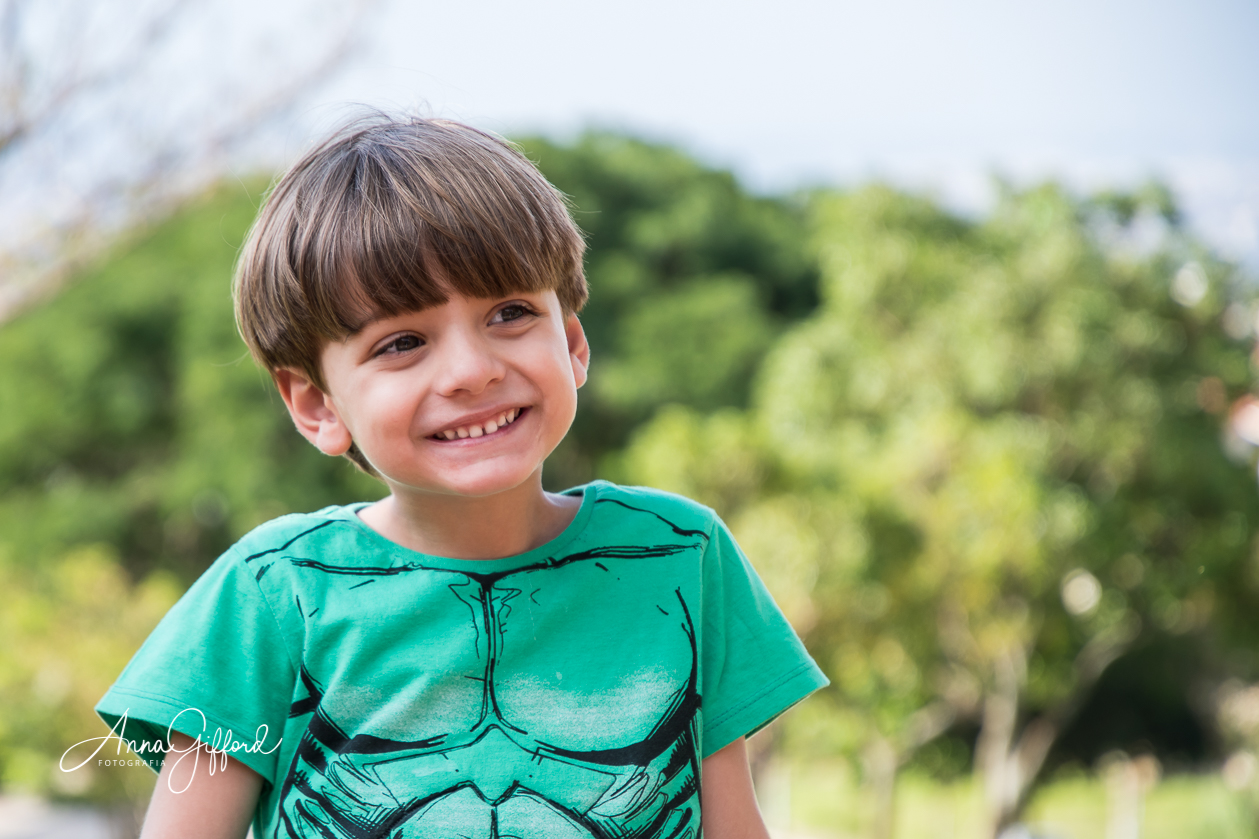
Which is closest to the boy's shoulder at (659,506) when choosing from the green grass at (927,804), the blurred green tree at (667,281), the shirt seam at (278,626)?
the shirt seam at (278,626)

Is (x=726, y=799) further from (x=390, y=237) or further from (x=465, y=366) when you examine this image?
(x=390, y=237)

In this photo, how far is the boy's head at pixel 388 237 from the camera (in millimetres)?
816

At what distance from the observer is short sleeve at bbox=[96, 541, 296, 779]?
2.65 ft

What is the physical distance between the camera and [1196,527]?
27.7 ft

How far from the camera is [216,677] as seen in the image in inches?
32.4

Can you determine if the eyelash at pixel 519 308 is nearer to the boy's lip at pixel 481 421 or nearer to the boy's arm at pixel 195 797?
the boy's lip at pixel 481 421

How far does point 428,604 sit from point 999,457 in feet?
22.5

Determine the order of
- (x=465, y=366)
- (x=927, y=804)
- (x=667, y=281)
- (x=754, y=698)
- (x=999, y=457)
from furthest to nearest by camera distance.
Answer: (x=667, y=281) < (x=927, y=804) < (x=999, y=457) < (x=754, y=698) < (x=465, y=366)

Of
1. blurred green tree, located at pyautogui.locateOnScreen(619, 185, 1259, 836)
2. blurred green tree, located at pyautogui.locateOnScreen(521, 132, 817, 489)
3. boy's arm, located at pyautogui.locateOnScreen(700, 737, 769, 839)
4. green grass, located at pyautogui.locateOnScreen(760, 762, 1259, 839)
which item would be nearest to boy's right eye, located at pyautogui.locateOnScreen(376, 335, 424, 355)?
boy's arm, located at pyautogui.locateOnScreen(700, 737, 769, 839)

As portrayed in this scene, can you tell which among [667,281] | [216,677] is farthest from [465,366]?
[667,281]

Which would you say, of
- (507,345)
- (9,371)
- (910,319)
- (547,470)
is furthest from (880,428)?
(9,371)

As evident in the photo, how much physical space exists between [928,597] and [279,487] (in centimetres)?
654

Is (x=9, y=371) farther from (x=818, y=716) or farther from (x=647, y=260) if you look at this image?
(x=818, y=716)

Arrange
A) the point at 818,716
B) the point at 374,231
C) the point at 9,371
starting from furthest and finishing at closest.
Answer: the point at 9,371 → the point at 818,716 → the point at 374,231
